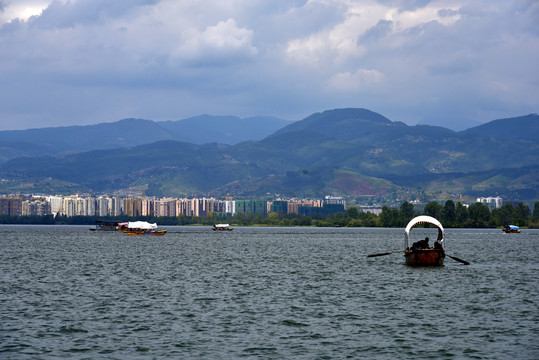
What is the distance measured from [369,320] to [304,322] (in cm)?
543

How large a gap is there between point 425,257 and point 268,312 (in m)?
53.3

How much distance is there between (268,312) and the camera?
6353 cm

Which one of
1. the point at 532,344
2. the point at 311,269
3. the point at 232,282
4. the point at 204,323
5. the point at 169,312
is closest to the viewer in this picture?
the point at 532,344

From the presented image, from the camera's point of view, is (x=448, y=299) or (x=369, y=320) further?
(x=448, y=299)

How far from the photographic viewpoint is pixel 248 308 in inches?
2598

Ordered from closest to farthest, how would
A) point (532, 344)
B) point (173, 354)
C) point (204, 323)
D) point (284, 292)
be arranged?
1. point (173, 354)
2. point (532, 344)
3. point (204, 323)
4. point (284, 292)

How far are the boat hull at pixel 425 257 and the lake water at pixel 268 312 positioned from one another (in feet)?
7.99

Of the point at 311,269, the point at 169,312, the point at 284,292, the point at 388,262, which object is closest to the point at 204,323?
the point at 169,312

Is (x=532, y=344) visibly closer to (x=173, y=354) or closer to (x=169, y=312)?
(x=173, y=354)

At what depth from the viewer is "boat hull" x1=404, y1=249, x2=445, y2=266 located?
4358 inches

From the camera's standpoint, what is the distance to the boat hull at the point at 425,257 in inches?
4358

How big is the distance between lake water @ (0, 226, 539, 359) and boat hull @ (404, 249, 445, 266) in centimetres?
243

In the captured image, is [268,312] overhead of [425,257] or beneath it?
beneath

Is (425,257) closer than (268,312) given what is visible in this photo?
No
